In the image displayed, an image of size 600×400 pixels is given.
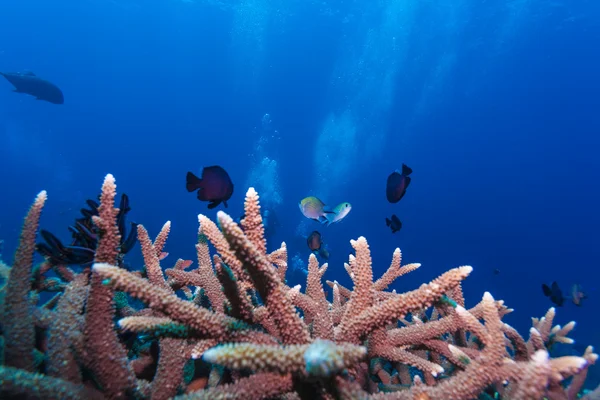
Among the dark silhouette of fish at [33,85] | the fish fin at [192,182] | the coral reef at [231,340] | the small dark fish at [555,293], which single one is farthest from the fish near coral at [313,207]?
the dark silhouette of fish at [33,85]

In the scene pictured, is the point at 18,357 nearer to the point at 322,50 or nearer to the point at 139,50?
the point at 322,50

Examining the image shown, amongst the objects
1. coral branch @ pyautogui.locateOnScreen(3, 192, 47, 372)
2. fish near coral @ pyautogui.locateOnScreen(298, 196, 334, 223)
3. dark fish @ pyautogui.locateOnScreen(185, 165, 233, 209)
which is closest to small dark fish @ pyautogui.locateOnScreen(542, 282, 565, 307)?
fish near coral @ pyautogui.locateOnScreen(298, 196, 334, 223)

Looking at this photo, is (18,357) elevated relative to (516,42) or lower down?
lower down

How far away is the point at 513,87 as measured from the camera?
69.0 m

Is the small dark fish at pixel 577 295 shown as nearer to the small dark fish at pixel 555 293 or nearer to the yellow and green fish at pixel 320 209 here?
the small dark fish at pixel 555 293

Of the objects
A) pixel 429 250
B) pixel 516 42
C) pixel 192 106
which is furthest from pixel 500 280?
pixel 192 106

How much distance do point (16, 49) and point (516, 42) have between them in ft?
433

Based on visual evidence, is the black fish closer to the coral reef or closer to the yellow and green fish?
the coral reef

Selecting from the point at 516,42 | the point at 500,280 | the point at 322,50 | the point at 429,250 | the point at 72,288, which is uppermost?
the point at 322,50

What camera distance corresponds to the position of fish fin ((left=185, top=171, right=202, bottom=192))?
12.9 ft

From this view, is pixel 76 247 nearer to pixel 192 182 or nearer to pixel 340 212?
pixel 192 182

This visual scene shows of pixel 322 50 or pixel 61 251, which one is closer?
pixel 61 251

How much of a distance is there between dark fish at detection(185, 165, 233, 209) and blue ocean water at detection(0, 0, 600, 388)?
30975 millimetres

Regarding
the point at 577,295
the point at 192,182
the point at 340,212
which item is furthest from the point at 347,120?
the point at 192,182
